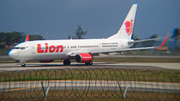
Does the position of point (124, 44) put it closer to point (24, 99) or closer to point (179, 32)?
point (179, 32)

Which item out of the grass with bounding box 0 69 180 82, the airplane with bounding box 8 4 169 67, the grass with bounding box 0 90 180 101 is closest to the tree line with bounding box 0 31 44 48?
the airplane with bounding box 8 4 169 67

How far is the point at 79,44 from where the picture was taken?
37.8 m

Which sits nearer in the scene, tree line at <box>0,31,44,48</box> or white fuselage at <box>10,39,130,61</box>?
white fuselage at <box>10,39,130,61</box>

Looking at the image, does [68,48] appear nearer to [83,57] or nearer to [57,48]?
[57,48]

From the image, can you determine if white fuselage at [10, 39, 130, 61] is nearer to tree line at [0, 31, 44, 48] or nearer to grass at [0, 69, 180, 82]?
grass at [0, 69, 180, 82]

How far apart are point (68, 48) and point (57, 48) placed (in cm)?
202

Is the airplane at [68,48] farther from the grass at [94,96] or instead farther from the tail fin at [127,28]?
the grass at [94,96]

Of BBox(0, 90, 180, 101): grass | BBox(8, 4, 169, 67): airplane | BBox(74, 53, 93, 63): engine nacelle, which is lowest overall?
BBox(0, 90, 180, 101): grass

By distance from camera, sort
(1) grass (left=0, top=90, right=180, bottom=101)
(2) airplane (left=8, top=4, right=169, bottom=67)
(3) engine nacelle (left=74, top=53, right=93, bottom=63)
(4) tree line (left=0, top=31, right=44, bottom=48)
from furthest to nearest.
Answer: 1. (4) tree line (left=0, top=31, right=44, bottom=48)
2. (3) engine nacelle (left=74, top=53, right=93, bottom=63)
3. (2) airplane (left=8, top=4, right=169, bottom=67)
4. (1) grass (left=0, top=90, right=180, bottom=101)

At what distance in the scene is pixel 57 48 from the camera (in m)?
34.9

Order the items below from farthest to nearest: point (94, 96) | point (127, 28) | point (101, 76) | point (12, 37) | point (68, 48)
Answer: point (12, 37) → point (127, 28) → point (68, 48) → point (101, 76) → point (94, 96)

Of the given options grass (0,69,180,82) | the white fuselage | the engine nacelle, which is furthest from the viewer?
the engine nacelle

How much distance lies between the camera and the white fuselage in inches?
1293

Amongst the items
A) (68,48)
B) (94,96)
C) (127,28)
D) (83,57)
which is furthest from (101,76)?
(127,28)
